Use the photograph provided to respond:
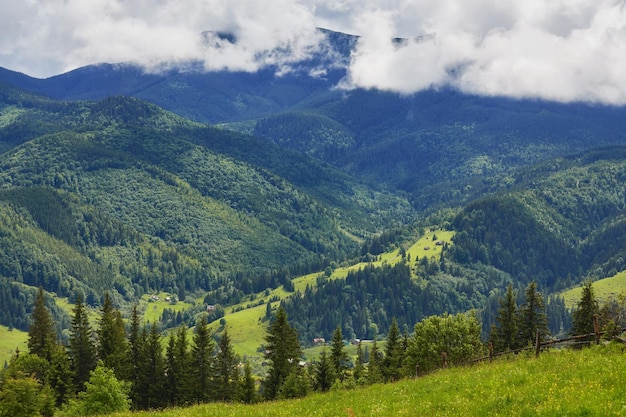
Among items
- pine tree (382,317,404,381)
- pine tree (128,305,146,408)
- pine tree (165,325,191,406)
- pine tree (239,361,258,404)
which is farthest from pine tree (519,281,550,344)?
pine tree (128,305,146,408)

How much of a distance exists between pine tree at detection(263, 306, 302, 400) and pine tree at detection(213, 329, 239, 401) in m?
5.90

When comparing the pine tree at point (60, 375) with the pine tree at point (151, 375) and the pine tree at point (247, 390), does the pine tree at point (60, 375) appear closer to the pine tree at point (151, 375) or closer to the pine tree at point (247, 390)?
the pine tree at point (151, 375)

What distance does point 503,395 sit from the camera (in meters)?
35.9

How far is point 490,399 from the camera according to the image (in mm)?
36000

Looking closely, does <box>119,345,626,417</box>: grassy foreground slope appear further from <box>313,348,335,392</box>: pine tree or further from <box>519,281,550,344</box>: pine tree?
<box>519,281,550,344</box>: pine tree

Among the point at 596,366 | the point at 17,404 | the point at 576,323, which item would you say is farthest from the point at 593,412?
the point at 576,323

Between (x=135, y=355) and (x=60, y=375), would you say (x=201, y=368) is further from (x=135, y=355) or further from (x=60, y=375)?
(x=60, y=375)

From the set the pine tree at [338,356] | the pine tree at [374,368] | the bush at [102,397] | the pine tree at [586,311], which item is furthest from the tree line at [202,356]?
the bush at [102,397]

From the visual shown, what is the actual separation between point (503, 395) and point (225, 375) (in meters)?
89.2

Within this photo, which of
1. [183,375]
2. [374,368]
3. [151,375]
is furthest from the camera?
[374,368]

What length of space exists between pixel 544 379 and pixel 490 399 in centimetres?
416

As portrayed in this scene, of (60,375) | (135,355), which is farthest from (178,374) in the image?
(60,375)

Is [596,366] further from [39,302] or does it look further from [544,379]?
[39,302]

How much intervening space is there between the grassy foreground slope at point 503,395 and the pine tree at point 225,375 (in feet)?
215
